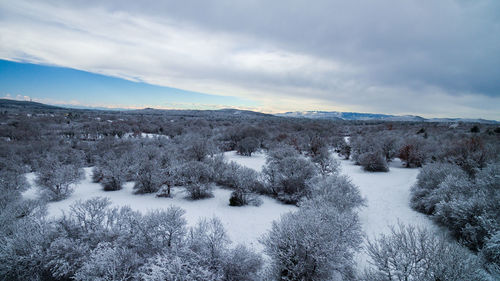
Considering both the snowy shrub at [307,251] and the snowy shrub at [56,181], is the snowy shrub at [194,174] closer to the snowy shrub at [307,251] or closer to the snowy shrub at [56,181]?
the snowy shrub at [56,181]

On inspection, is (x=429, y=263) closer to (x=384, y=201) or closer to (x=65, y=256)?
(x=65, y=256)

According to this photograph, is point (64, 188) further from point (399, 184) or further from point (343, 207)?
point (399, 184)

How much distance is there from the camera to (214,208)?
35.1 ft

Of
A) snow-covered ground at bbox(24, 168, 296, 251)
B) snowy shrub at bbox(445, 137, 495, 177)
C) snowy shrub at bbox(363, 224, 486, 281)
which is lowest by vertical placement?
snow-covered ground at bbox(24, 168, 296, 251)

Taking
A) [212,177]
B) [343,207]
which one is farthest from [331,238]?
[212,177]

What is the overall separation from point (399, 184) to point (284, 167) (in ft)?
29.2

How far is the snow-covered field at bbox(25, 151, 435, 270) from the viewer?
862cm

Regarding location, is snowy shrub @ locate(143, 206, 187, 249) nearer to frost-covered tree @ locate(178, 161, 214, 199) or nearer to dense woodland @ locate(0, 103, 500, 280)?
dense woodland @ locate(0, 103, 500, 280)

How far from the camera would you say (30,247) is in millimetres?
5391

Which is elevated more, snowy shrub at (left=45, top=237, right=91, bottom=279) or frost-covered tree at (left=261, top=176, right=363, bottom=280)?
frost-covered tree at (left=261, top=176, right=363, bottom=280)

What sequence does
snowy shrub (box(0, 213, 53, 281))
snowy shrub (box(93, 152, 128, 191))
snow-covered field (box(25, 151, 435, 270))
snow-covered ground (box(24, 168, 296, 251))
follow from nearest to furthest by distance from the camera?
snowy shrub (box(0, 213, 53, 281)) < snow-covered ground (box(24, 168, 296, 251)) < snow-covered field (box(25, 151, 435, 270)) < snowy shrub (box(93, 152, 128, 191))

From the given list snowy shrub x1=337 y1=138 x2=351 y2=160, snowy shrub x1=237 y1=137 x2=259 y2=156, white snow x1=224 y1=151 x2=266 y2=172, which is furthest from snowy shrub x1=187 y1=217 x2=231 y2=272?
snowy shrub x1=337 y1=138 x2=351 y2=160

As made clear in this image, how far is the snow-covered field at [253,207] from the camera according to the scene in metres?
8.62

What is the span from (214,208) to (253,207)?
204cm
